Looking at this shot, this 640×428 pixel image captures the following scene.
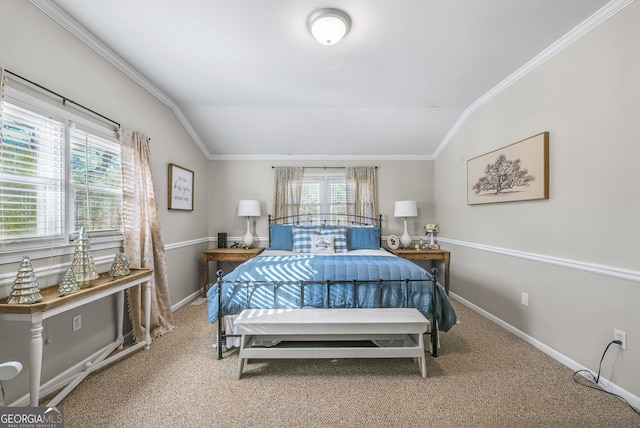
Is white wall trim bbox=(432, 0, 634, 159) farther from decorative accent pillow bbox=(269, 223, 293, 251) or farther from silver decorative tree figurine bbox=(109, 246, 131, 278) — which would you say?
silver decorative tree figurine bbox=(109, 246, 131, 278)

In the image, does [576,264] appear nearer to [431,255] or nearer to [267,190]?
[431,255]

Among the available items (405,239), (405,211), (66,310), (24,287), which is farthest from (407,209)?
(24,287)

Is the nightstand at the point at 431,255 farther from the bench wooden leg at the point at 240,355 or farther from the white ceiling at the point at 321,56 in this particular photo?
the bench wooden leg at the point at 240,355

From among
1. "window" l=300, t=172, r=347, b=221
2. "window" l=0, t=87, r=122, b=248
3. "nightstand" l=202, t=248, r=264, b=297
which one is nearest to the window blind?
"window" l=0, t=87, r=122, b=248

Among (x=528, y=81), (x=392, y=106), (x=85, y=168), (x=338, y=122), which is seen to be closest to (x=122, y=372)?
(x=85, y=168)

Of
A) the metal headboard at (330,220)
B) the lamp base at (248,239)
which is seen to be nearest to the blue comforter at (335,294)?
the lamp base at (248,239)

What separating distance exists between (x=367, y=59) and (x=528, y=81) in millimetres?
1590

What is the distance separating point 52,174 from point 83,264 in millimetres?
707

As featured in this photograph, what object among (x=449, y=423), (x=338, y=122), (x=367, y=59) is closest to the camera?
(x=449, y=423)

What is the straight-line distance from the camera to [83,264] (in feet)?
6.28

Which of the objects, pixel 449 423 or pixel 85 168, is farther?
pixel 85 168

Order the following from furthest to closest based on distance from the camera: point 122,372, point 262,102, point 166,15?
point 262,102
point 122,372
point 166,15

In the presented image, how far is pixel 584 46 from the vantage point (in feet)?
6.66

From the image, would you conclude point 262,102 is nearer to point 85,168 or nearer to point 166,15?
point 166,15
